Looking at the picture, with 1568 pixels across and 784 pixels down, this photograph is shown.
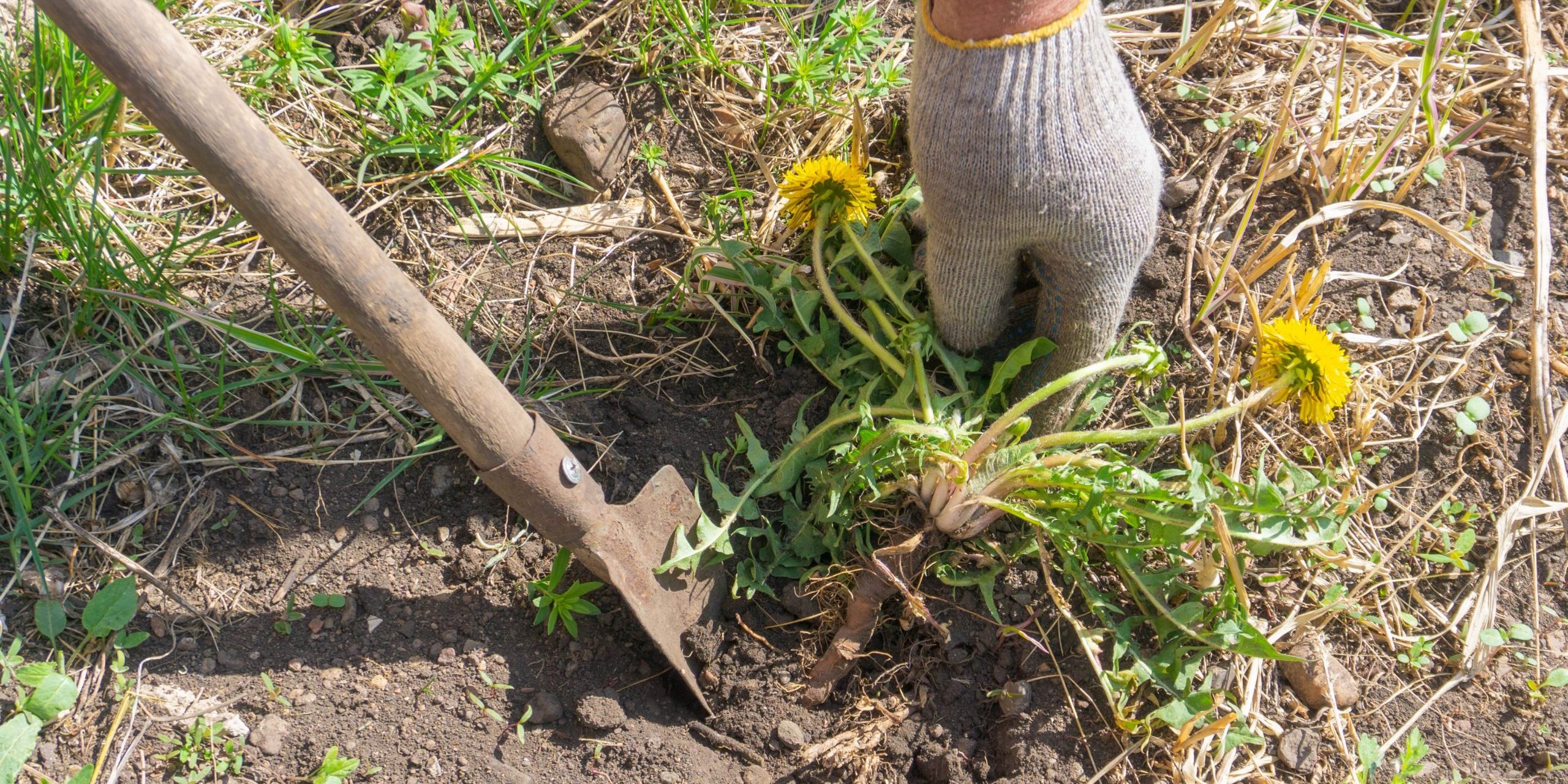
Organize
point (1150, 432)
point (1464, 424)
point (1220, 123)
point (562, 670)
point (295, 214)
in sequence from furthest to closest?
point (1220, 123) < point (1464, 424) < point (562, 670) < point (1150, 432) < point (295, 214)

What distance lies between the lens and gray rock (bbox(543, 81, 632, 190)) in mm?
2369

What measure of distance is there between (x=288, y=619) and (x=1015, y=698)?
138 centimetres

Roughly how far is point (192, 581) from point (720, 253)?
1.22m

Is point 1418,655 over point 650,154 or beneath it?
beneath

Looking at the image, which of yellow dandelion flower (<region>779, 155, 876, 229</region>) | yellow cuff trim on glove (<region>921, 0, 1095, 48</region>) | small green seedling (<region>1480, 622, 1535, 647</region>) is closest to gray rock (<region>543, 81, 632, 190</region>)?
yellow dandelion flower (<region>779, 155, 876, 229</region>)

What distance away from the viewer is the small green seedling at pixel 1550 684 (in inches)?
79.9

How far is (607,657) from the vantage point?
1.97 m

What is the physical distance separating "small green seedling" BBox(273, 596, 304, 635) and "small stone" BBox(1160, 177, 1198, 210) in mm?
2080

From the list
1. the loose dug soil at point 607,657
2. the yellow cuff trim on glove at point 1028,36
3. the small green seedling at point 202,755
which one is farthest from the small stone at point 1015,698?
the small green seedling at point 202,755

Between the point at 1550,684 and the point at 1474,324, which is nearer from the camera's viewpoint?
the point at 1550,684

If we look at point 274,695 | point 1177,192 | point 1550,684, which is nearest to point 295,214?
point 274,695

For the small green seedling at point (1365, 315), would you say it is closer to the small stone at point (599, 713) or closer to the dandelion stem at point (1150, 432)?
the dandelion stem at point (1150, 432)

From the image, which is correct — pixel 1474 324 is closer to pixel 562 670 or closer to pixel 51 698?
pixel 562 670

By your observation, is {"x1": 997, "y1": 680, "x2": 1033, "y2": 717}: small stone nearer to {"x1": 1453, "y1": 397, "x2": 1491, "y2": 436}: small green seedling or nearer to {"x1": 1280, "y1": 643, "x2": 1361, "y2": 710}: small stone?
{"x1": 1280, "y1": 643, "x2": 1361, "y2": 710}: small stone
